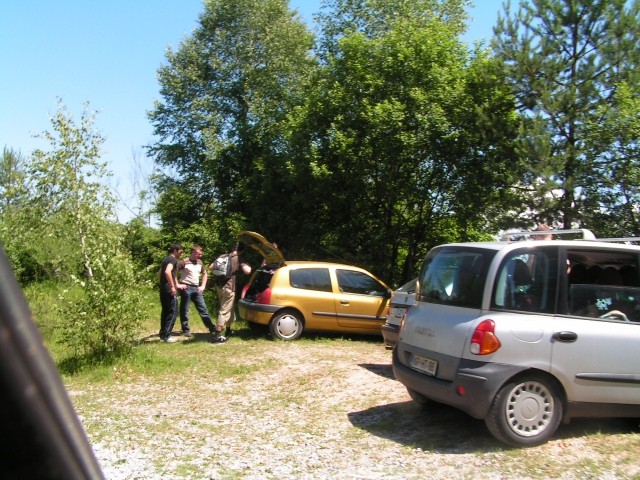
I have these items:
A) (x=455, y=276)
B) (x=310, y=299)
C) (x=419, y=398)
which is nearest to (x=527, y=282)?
(x=455, y=276)

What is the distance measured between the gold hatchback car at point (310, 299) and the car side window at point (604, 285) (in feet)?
19.5

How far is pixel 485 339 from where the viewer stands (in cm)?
518

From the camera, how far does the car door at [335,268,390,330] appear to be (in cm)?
1120

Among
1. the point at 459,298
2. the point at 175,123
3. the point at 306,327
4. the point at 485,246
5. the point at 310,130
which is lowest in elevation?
the point at 306,327

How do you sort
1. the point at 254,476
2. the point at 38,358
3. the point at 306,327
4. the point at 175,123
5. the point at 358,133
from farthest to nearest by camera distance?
the point at 175,123
the point at 358,133
the point at 306,327
the point at 254,476
the point at 38,358

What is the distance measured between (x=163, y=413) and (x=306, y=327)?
4833 millimetres

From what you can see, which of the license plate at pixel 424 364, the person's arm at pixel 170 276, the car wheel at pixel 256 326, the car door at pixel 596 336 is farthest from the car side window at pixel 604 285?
the person's arm at pixel 170 276

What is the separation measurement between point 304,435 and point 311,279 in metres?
5.61

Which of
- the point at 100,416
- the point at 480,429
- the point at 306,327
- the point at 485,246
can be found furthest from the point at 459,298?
the point at 306,327

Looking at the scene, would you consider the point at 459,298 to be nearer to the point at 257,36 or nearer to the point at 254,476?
the point at 254,476

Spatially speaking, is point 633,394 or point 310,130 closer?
point 633,394

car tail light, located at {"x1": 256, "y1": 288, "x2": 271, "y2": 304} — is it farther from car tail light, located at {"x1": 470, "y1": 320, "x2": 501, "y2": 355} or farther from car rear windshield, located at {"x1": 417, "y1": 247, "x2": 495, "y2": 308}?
car tail light, located at {"x1": 470, "y1": 320, "x2": 501, "y2": 355}

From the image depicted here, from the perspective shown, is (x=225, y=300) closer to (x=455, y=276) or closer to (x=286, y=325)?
(x=286, y=325)

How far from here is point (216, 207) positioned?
2342cm
